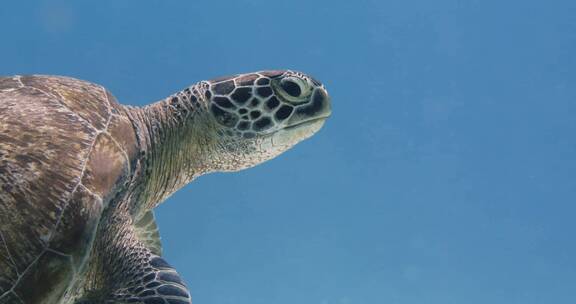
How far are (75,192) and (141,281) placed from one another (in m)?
0.49

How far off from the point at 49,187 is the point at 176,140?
1.37 m

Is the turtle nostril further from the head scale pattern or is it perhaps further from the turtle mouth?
the turtle mouth

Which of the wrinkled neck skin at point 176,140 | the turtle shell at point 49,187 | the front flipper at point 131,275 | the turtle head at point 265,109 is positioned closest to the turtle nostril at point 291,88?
the turtle head at point 265,109

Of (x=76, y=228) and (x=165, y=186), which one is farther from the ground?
(x=165, y=186)

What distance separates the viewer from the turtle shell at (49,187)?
1.87 m

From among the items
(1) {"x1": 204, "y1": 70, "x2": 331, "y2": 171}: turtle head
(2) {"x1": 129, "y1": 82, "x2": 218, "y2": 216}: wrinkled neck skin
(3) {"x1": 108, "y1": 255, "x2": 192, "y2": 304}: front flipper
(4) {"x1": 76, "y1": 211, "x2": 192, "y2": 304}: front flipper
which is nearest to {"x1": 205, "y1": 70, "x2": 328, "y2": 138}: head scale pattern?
(1) {"x1": 204, "y1": 70, "x2": 331, "y2": 171}: turtle head

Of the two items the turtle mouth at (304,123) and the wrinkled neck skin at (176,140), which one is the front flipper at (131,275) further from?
the turtle mouth at (304,123)

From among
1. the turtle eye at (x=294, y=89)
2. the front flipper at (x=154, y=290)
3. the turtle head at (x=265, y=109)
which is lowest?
the front flipper at (x=154, y=290)

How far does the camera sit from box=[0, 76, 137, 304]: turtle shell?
1.87 m

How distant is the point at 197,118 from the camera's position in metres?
3.37

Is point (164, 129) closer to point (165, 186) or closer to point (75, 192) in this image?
point (165, 186)

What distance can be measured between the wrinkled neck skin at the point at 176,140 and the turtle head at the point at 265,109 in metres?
0.08

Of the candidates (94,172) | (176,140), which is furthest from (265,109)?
(94,172)

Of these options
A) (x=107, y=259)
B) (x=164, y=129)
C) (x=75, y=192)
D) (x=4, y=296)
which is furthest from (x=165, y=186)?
(x=4, y=296)
